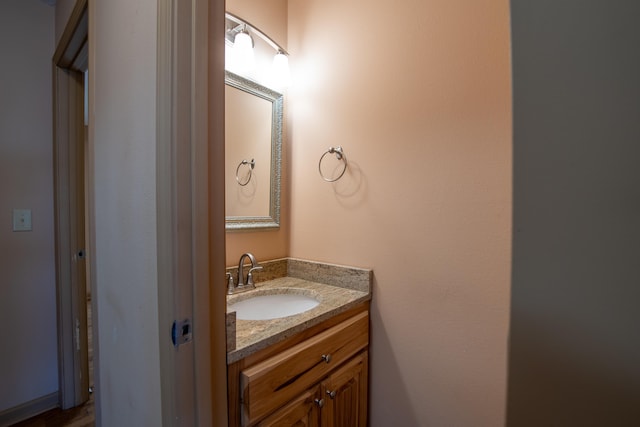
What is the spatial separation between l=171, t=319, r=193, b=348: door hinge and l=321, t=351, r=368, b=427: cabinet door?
2.07 feet

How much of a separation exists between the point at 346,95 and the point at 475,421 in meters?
1.46

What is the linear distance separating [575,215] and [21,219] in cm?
224

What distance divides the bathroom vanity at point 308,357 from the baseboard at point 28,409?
1.42 metres

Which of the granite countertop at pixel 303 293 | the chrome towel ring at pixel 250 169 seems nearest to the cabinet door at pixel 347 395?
the granite countertop at pixel 303 293

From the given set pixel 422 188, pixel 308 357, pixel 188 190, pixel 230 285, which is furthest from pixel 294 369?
pixel 422 188

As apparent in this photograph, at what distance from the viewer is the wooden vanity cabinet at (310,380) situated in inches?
30.0

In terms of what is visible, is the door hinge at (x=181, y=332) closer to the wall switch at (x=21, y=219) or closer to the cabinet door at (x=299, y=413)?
the cabinet door at (x=299, y=413)

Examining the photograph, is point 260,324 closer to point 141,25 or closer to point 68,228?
point 141,25

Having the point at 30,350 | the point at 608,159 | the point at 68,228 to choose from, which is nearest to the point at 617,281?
the point at 608,159

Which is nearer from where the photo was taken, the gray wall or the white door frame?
the gray wall

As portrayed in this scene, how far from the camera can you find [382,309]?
1.23 meters

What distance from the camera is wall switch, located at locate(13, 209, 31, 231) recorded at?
146cm

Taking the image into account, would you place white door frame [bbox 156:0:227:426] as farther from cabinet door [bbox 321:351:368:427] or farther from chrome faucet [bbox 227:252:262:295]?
chrome faucet [bbox 227:252:262:295]

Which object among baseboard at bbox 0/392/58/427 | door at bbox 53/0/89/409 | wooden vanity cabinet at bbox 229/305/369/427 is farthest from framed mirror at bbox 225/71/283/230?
baseboard at bbox 0/392/58/427
